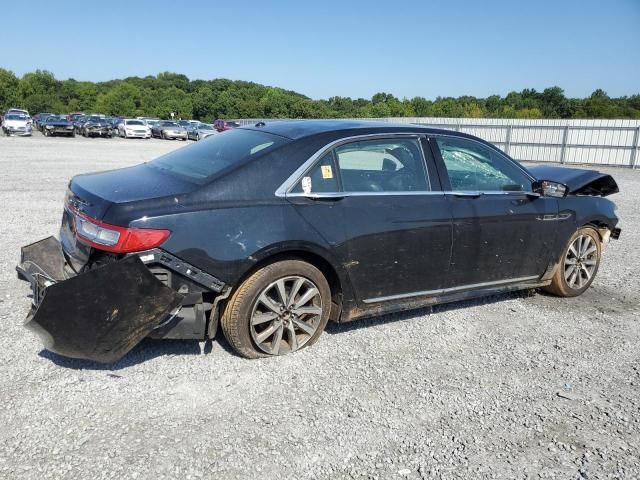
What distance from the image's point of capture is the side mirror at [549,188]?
4.72 m

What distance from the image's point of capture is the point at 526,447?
9.35 feet

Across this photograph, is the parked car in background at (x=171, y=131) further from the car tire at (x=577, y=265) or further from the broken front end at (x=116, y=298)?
the broken front end at (x=116, y=298)

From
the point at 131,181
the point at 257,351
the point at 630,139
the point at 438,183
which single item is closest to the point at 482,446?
the point at 257,351

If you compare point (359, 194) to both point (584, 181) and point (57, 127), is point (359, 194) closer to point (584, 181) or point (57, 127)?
point (584, 181)

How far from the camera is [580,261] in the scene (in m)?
5.27

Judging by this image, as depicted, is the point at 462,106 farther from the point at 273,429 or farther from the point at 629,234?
the point at 273,429

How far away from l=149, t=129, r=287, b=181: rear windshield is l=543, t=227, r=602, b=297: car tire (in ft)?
10.4

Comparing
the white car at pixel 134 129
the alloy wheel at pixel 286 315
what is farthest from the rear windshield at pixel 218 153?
the white car at pixel 134 129

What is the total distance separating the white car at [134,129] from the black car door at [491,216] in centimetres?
3914

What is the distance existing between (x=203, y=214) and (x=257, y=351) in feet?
3.52

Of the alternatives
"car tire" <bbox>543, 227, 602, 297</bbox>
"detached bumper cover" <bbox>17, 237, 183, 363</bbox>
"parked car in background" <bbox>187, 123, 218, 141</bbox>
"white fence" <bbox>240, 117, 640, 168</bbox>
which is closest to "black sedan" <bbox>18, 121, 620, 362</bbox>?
"detached bumper cover" <bbox>17, 237, 183, 363</bbox>

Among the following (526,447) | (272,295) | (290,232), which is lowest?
(526,447)

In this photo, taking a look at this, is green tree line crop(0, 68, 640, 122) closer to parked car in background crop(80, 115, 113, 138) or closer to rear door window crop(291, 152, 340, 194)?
parked car in background crop(80, 115, 113, 138)

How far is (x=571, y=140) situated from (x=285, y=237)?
2508 centimetres
